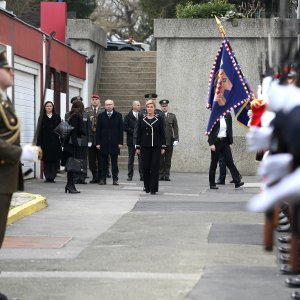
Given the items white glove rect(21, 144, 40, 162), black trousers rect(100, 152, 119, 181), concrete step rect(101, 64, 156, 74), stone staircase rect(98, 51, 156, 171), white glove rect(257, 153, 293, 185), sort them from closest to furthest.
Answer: white glove rect(257, 153, 293, 185), white glove rect(21, 144, 40, 162), black trousers rect(100, 152, 119, 181), stone staircase rect(98, 51, 156, 171), concrete step rect(101, 64, 156, 74)

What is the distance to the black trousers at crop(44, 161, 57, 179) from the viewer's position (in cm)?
2208

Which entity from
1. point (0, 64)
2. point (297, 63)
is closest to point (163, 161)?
point (0, 64)

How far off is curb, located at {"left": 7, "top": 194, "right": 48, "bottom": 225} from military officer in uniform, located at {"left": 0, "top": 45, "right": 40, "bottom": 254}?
5.46 metres

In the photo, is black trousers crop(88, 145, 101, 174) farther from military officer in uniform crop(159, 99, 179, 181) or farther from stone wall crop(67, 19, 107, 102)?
stone wall crop(67, 19, 107, 102)

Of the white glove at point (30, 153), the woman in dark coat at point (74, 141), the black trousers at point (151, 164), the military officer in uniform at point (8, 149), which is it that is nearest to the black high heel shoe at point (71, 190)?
the woman in dark coat at point (74, 141)

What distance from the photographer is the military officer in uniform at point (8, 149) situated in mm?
7555

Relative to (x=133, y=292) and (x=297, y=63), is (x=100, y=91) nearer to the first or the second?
(x=133, y=292)

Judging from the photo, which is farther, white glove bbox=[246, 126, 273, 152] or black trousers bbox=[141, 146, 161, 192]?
black trousers bbox=[141, 146, 161, 192]

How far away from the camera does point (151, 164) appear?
61.7ft

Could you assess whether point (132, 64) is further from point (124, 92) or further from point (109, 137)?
point (109, 137)

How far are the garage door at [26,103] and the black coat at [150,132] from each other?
3577mm

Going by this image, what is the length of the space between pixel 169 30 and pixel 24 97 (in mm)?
6743

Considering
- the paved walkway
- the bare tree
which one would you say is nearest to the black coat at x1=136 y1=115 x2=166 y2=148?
the paved walkway

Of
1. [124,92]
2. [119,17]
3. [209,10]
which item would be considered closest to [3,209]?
[209,10]
